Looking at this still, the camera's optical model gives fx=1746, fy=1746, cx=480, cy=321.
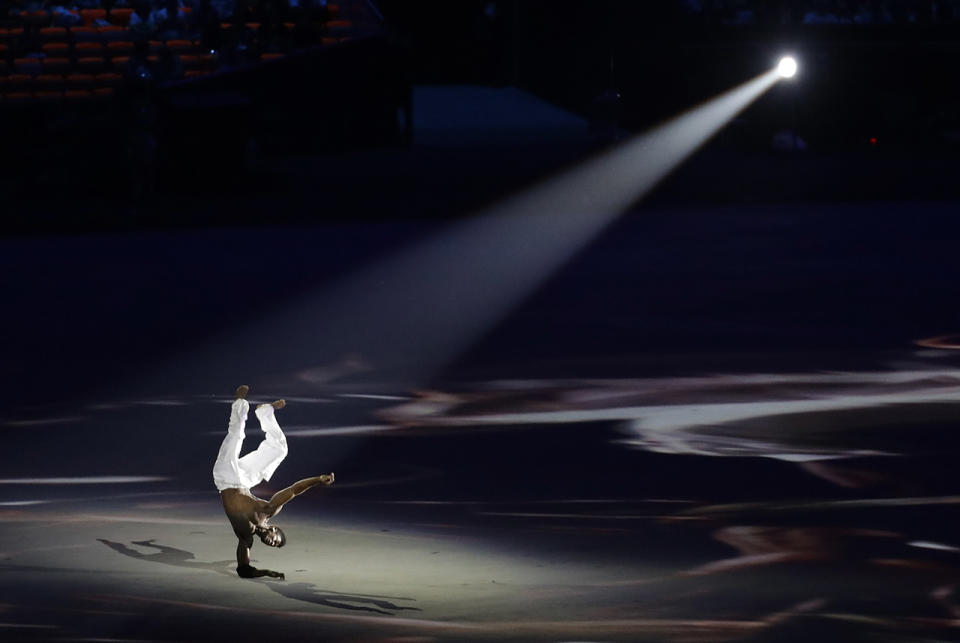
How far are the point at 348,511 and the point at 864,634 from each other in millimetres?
2942

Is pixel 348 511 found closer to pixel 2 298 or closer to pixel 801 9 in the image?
pixel 2 298

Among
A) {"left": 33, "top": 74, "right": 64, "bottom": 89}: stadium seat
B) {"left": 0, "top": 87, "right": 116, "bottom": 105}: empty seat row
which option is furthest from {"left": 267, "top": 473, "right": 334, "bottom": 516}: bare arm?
{"left": 33, "top": 74, "right": 64, "bottom": 89}: stadium seat

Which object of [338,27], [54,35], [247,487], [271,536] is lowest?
[271,536]

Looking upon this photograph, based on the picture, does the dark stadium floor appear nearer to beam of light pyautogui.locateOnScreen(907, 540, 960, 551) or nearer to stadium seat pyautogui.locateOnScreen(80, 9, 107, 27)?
beam of light pyautogui.locateOnScreen(907, 540, 960, 551)

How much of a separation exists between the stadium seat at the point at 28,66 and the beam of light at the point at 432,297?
9.92 meters

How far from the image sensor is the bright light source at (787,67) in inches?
1419

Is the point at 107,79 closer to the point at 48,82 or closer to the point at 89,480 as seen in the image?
the point at 48,82

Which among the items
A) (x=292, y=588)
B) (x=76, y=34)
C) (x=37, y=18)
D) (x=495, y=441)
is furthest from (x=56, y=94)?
(x=292, y=588)

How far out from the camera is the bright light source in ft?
118

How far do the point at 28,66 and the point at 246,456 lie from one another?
27.0m

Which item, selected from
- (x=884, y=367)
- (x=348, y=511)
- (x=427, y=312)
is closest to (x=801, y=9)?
(x=427, y=312)

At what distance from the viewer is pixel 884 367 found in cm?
1234

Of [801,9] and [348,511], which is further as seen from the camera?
[801,9]

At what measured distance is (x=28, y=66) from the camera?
31.8 m
